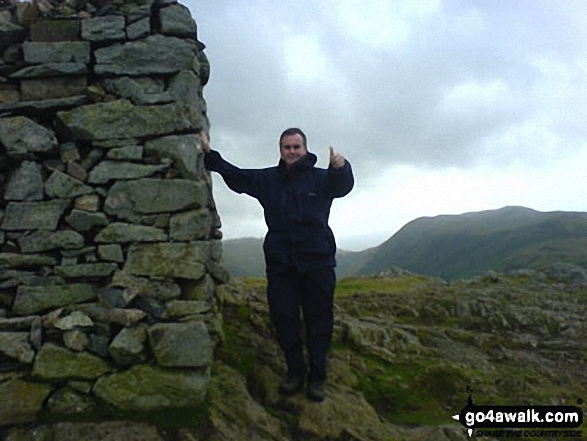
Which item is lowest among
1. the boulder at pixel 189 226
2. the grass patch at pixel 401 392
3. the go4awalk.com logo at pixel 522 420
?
the go4awalk.com logo at pixel 522 420

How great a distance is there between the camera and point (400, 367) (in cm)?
927

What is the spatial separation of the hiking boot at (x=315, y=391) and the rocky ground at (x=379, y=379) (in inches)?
4.8

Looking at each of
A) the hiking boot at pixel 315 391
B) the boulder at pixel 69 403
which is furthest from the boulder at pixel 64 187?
the hiking boot at pixel 315 391

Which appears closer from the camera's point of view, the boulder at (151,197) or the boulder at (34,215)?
the boulder at (34,215)

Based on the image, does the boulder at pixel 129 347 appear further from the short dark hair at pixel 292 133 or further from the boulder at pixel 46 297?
the short dark hair at pixel 292 133

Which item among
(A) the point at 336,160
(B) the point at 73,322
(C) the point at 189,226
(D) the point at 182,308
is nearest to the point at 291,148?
(A) the point at 336,160

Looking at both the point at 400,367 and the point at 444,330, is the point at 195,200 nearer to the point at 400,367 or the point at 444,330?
the point at 400,367

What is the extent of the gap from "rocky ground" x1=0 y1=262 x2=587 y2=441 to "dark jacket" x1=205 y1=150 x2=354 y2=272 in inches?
83.5

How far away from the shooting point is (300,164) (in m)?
7.37

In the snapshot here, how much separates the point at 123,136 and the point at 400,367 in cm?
702

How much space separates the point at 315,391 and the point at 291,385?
407mm

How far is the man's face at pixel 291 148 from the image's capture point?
7.43 metres

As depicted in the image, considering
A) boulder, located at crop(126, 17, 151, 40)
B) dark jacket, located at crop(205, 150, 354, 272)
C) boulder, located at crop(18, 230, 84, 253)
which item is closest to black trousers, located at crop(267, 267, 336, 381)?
dark jacket, located at crop(205, 150, 354, 272)

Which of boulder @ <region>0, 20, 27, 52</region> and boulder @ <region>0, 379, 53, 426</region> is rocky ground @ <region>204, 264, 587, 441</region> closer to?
boulder @ <region>0, 379, 53, 426</region>
